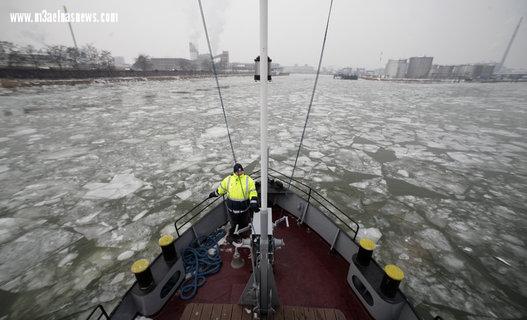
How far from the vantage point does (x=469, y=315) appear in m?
4.16

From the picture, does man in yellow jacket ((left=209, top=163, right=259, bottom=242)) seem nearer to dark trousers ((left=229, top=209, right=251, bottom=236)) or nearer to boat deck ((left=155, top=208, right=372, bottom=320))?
dark trousers ((left=229, top=209, right=251, bottom=236))

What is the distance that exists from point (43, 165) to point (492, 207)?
17326 millimetres

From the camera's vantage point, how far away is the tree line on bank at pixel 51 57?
116 feet

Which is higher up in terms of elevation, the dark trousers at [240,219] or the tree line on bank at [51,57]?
the tree line on bank at [51,57]

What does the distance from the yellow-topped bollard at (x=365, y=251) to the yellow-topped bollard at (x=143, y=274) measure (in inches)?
120

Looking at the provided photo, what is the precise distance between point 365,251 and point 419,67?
4500 inches

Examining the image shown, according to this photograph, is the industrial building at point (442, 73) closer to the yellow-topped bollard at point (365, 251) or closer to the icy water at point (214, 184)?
the icy water at point (214, 184)

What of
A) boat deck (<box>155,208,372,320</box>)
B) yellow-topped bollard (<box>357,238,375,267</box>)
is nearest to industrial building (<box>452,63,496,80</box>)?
boat deck (<box>155,208,372,320</box>)

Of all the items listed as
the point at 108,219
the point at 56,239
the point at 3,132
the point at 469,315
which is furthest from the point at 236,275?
the point at 3,132

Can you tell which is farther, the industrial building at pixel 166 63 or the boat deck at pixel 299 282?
the industrial building at pixel 166 63

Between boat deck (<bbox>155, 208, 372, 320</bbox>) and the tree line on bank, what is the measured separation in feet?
154

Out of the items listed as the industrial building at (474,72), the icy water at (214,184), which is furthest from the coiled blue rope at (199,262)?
the industrial building at (474,72)

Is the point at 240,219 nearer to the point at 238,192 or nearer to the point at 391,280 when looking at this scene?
the point at 238,192

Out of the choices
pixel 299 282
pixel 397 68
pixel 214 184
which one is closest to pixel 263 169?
pixel 299 282
